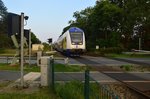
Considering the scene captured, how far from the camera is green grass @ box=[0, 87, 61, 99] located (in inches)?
554

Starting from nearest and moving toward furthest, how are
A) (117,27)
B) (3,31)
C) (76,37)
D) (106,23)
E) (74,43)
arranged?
(74,43) < (76,37) < (106,23) < (117,27) < (3,31)

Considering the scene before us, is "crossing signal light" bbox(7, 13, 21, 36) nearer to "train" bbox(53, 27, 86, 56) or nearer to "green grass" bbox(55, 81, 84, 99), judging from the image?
"green grass" bbox(55, 81, 84, 99)

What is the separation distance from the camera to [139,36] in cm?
8588

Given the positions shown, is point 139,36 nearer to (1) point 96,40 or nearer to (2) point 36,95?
(1) point 96,40

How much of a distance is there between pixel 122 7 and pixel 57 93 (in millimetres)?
77744

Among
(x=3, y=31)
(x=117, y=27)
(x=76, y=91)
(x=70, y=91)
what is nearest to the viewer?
(x=76, y=91)

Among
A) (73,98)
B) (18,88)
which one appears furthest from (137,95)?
(73,98)

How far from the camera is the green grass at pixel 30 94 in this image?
1408 centimetres

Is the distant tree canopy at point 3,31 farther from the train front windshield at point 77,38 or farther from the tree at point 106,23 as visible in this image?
the train front windshield at point 77,38

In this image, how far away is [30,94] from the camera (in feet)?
48.7

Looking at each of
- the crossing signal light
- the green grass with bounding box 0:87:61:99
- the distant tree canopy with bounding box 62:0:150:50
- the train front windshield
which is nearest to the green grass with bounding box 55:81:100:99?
the green grass with bounding box 0:87:61:99

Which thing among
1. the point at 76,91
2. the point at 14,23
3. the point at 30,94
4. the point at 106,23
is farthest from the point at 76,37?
the point at 76,91

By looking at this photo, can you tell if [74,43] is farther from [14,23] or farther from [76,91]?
[76,91]

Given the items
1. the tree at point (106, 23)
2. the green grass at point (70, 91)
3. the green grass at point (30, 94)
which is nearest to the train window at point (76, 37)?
the tree at point (106, 23)
